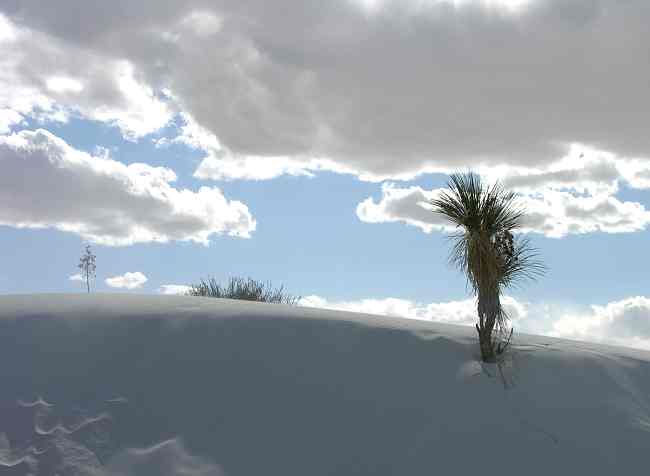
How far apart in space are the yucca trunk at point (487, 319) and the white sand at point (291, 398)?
0.23 metres

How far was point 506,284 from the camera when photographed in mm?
9508

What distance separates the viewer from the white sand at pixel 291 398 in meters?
6.70

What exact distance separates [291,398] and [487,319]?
2.93 m

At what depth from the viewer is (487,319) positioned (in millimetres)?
9023

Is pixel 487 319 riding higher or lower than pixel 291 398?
higher

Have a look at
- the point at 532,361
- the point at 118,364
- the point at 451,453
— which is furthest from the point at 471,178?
the point at 118,364

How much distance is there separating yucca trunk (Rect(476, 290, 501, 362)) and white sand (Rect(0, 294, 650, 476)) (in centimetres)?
23

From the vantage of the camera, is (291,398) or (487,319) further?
(487,319)

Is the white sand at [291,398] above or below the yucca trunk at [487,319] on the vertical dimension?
below

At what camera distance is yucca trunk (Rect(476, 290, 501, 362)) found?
8.94 m

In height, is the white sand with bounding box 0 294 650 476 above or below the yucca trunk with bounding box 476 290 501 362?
below

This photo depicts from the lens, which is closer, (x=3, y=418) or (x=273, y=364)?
(x=3, y=418)

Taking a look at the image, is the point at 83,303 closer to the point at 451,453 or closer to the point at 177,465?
the point at 177,465

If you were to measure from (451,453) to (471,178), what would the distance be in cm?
388
